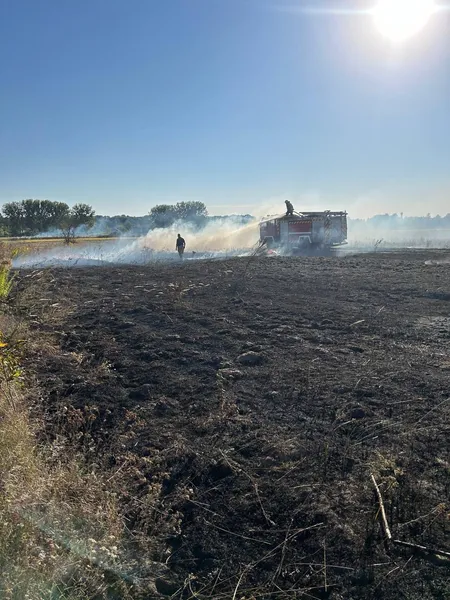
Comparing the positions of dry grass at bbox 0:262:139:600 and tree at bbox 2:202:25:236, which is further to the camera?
tree at bbox 2:202:25:236

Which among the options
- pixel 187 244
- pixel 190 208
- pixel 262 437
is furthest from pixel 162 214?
pixel 262 437

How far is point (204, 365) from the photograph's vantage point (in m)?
5.77

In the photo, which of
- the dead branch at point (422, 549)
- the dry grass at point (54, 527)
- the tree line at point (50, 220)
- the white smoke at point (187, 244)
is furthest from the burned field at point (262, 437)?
the tree line at point (50, 220)

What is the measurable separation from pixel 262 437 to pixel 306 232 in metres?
26.7

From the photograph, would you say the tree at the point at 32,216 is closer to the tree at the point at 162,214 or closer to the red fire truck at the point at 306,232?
the tree at the point at 162,214

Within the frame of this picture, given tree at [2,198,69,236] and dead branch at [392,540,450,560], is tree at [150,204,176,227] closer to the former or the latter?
tree at [2,198,69,236]

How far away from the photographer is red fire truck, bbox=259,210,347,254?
96.8 ft

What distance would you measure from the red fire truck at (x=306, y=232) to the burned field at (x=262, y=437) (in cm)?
2145

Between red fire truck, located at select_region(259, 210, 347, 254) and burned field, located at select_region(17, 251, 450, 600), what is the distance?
21451mm

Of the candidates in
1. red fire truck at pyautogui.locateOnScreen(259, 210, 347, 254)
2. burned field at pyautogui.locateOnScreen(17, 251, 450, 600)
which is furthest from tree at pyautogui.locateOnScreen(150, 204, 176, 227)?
burned field at pyautogui.locateOnScreen(17, 251, 450, 600)

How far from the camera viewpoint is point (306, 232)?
2953 cm

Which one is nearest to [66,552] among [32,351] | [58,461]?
[58,461]

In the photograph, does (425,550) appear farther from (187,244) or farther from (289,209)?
(187,244)

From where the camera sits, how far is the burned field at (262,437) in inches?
97.7
